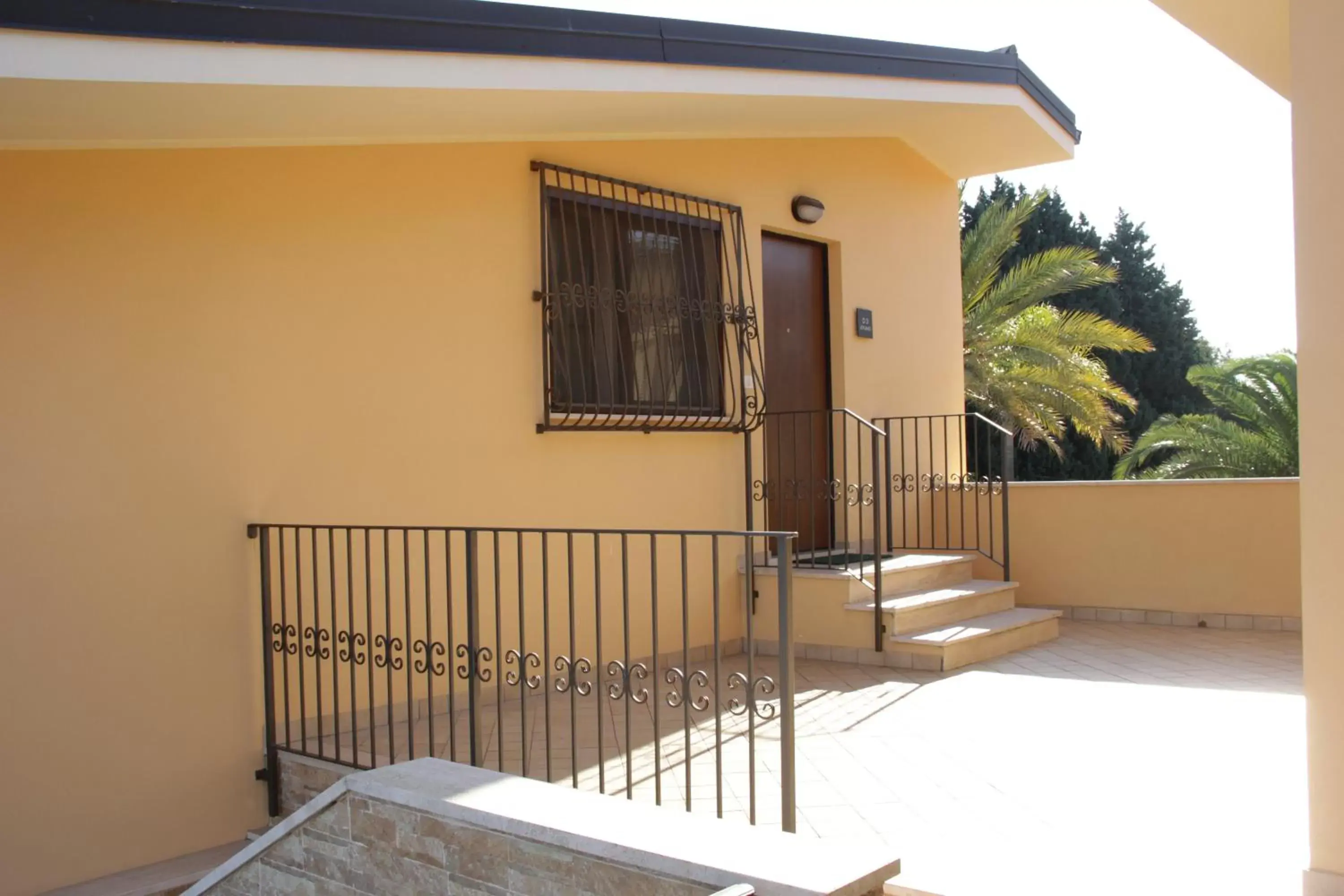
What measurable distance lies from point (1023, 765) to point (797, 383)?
3765mm

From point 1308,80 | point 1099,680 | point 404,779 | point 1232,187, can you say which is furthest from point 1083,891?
point 1232,187

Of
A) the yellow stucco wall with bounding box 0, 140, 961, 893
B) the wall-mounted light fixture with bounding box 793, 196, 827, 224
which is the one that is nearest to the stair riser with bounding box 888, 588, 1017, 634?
the yellow stucco wall with bounding box 0, 140, 961, 893

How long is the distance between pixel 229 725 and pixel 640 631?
7.76 ft

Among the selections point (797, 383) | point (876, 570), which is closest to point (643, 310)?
point (797, 383)

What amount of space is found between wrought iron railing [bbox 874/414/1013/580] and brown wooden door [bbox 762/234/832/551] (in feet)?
1.63

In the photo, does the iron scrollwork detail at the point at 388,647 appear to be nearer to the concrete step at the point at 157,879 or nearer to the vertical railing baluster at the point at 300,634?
the vertical railing baluster at the point at 300,634

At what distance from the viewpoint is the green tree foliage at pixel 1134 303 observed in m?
18.4

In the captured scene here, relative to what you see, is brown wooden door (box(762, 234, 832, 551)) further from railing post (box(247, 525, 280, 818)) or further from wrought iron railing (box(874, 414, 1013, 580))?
railing post (box(247, 525, 280, 818))

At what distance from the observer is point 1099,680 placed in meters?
5.53

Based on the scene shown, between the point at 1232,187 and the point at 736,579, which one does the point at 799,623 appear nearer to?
the point at 736,579

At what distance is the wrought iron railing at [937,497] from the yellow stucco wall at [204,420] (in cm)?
309

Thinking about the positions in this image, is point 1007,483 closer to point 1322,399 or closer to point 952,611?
point 952,611

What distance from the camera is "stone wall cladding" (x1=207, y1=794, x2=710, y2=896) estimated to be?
2486mm

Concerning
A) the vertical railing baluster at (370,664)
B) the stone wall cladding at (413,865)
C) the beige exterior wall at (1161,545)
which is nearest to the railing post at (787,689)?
the stone wall cladding at (413,865)
